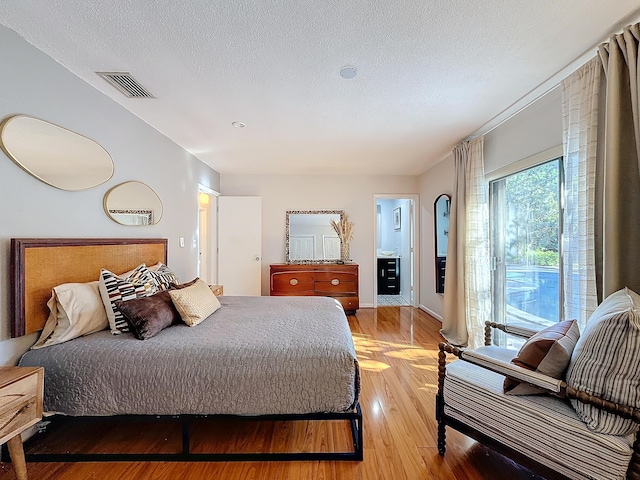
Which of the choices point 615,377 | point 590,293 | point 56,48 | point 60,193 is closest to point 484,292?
point 590,293

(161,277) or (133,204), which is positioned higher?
(133,204)

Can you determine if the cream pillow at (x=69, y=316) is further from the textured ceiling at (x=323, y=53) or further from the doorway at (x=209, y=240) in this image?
the doorway at (x=209, y=240)

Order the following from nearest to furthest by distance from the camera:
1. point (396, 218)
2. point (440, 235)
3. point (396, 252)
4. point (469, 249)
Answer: point (469, 249), point (440, 235), point (396, 218), point (396, 252)

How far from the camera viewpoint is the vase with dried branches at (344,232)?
4867 mm

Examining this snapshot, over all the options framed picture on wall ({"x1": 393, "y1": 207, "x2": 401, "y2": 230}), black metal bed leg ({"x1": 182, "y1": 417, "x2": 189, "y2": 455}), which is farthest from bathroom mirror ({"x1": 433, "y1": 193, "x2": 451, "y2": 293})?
black metal bed leg ({"x1": 182, "y1": 417, "x2": 189, "y2": 455})

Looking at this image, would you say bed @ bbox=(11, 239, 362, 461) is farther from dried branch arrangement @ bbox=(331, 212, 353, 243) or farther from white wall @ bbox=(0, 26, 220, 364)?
dried branch arrangement @ bbox=(331, 212, 353, 243)

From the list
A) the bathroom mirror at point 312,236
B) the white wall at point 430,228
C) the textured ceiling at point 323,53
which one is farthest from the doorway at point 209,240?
the white wall at point 430,228

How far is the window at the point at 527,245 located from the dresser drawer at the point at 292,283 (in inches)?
103

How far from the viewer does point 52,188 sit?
1.80 meters

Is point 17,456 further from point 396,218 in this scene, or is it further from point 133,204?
point 396,218

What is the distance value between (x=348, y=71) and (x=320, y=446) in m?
2.38

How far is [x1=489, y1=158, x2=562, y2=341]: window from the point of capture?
225 centimetres

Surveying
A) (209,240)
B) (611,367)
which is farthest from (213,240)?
(611,367)

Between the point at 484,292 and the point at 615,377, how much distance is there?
186 centimetres
